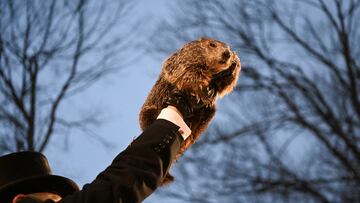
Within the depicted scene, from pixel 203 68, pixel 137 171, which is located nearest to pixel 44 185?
pixel 137 171

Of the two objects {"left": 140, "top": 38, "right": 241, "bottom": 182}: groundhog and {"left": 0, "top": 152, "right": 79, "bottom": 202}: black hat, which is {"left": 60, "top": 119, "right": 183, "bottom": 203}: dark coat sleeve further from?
{"left": 0, "top": 152, "right": 79, "bottom": 202}: black hat

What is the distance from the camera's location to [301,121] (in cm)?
1369

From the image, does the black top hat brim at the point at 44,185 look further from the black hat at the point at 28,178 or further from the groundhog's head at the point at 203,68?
the groundhog's head at the point at 203,68

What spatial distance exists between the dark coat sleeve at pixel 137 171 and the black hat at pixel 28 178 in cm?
45

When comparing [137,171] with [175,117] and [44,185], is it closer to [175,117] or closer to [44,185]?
[175,117]

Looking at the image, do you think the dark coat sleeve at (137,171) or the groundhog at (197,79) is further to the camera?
the groundhog at (197,79)

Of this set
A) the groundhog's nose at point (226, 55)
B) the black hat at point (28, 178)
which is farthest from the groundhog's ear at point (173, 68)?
the black hat at point (28, 178)

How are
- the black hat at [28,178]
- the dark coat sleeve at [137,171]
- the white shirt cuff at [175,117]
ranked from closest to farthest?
the dark coat sleeve at [137,171], the white shirt cuff at [175,117], the black hat at [28,178]

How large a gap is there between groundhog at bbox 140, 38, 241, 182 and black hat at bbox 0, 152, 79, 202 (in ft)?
1.32

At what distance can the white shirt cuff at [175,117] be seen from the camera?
1823mm

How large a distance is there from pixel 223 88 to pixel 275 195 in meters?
10.9

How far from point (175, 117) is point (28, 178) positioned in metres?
0.62

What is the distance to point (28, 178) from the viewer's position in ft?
7.06

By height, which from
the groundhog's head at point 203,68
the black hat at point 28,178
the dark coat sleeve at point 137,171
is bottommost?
the black hat at point 28,178
